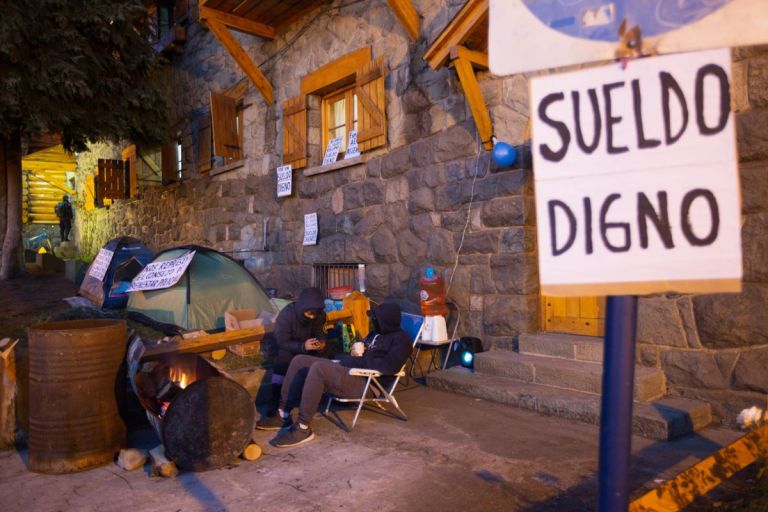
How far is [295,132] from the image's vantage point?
9.01 meters

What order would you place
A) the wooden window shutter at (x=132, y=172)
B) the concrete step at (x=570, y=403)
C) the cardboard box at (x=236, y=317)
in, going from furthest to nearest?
the wooden window shutter at (x=132, y=172), the cardboard box at (x=236, y=317), the concrete step at (x=570, y=403)

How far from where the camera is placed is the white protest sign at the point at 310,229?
28.8ft

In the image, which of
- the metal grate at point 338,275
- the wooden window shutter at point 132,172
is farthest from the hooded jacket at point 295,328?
the wooden window shutter at point 132,172

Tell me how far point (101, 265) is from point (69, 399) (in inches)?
236

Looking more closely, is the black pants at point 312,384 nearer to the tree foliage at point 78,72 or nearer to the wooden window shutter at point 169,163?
the tree foliage at point 78,72

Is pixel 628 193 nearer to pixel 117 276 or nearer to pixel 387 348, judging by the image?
pixel 387 348

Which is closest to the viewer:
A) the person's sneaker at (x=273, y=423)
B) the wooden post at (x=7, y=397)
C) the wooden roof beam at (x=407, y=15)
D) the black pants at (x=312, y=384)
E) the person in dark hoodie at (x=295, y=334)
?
the wooden post at (x=7, y=397)

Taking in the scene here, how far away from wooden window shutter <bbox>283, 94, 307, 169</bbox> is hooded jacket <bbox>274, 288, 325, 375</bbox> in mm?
4199

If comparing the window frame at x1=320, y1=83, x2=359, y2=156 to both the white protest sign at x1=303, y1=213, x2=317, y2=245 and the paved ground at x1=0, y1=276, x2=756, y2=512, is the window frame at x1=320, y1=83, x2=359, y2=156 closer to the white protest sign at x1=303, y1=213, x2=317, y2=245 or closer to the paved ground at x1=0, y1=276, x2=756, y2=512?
the white protest sign at x1=303, y1=213, x2=317, y2=245

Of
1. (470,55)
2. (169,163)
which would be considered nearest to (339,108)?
(470,55)

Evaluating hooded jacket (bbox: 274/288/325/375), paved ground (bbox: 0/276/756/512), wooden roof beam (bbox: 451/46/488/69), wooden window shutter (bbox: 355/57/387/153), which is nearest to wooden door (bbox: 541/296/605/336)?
paved ground (bbox: 0/276/756/512)

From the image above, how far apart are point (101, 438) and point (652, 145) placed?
397cm

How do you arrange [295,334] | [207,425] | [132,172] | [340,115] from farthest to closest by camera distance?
[132,172], [340,115], [295,334], [207,425]

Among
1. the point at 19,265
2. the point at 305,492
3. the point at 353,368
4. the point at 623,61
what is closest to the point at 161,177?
the point at 19,265
